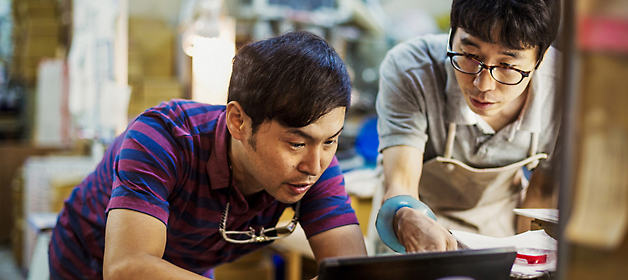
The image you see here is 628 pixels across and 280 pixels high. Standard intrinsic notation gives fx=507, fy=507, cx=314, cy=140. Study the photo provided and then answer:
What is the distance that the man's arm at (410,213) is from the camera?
932mm

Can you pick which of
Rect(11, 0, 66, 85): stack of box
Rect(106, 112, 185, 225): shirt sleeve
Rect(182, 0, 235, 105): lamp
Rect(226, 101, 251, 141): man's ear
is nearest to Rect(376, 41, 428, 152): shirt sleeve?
Rect(226, 101, 251, 141): man's ear

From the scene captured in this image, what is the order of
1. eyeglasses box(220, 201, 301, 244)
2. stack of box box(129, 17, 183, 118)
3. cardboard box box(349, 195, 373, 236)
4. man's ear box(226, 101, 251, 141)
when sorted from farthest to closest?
stack of box box(129, 17, 183, 118)
cardboard box box(349, 195, 373, 236)
eyeglasses box(220, 201, 301, 244)
man's ear box(226, 101, 251, 141)

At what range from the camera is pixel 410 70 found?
121 cm

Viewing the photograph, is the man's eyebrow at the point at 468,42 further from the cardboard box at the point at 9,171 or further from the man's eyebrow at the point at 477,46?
the cardboard box at the point at 9,171

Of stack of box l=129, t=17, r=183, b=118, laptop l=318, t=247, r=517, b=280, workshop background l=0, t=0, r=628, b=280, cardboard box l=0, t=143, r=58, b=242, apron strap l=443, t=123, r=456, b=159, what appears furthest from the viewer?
stack of box l=129, t=17, r=183, b=118

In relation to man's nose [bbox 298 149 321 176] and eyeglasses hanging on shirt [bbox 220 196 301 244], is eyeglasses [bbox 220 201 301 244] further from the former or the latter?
man's nose [bbox 298 149 321 176]

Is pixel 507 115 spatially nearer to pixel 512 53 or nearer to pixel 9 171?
pixel 512 53

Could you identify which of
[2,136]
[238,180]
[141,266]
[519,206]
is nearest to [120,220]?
[141,266]

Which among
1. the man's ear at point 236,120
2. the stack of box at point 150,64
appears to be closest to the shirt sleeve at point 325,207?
the man's ear at point 236,120

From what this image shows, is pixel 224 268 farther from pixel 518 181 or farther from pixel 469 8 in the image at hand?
pixel 469 8

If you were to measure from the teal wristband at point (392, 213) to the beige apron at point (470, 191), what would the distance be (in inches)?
9.2

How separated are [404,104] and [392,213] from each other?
310 mm

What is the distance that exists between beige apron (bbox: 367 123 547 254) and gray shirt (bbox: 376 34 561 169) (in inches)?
0.8

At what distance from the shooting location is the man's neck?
119 centimetres
